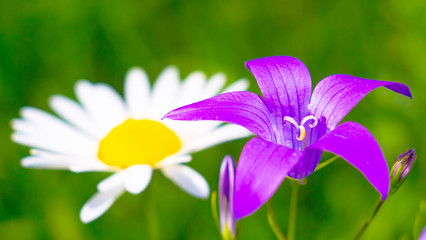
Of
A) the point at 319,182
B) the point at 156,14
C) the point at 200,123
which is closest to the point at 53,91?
the point at 156,14

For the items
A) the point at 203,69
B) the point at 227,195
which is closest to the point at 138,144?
the point at 227,195

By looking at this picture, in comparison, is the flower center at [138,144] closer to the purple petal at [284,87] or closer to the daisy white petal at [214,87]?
the daisy white petal at [214,87]

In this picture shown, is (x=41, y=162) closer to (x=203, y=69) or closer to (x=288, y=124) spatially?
(x=288, y=124)

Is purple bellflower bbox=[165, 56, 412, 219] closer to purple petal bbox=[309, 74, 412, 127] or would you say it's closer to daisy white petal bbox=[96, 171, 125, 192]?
purple petal bbox=[309, 74, 412, 127]

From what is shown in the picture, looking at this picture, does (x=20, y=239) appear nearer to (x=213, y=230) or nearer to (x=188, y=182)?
(x=213, y=230)

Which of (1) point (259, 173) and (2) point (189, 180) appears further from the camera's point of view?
(2) point (189, 180)

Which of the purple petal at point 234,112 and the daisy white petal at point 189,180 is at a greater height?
the purple petal at point 234,112

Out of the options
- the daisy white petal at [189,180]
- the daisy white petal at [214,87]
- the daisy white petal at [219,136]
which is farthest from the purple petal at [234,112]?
the daisy white petal at [214,87]
